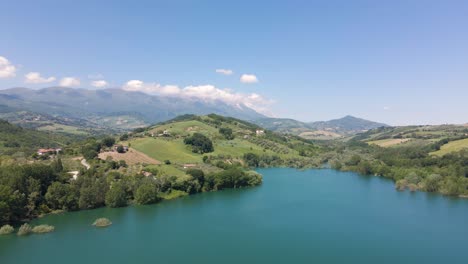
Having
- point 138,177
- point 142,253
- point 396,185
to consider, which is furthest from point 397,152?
point 142,253

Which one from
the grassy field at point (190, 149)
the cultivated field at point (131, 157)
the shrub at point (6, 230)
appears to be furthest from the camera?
the grassy field at point (190, 149)

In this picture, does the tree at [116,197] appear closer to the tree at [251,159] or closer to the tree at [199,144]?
the tree at [199,144]

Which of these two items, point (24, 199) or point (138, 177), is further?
point (138, 177)

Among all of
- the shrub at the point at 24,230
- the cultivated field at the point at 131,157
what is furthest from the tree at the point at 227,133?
the shrub at the point at 24,230

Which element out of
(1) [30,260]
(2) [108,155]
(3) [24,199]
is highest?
(2) [108,155]

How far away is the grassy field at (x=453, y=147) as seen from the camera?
116 m

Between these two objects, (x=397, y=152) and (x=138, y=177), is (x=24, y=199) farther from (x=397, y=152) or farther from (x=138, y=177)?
(x=397, y=152)

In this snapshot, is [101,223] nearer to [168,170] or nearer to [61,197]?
[61,197]

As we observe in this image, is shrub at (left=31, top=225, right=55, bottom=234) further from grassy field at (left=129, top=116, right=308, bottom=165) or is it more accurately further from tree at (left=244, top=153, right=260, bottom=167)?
tree at (left=244, top=153, right=260, bottom=167)

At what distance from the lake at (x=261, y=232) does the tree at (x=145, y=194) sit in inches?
62.4

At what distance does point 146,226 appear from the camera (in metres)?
54.4

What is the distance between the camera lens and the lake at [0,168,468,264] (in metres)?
43.6

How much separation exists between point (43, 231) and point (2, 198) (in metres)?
7.87

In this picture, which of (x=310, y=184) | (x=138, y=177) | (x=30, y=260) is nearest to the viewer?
(x=30, y=260)
